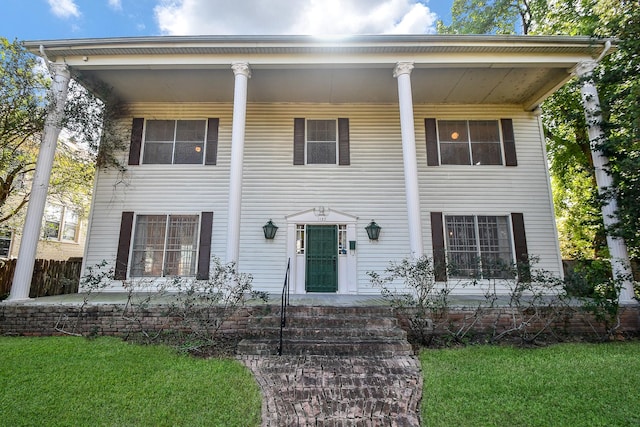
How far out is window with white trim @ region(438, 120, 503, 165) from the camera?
8633 millimetres

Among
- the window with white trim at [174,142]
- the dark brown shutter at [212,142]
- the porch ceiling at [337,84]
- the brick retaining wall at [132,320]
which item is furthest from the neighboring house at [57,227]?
the brick retaining wall at [132,320]

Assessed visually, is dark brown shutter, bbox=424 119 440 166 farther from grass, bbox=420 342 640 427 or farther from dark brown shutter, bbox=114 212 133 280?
dark brown shutter, bbox=114 212 133 280

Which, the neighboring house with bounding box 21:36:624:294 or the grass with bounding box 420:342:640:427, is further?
the neighboring house with bounding box 21:36:624:294

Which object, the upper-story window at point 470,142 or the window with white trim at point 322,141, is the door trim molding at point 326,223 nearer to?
the window with white trim at point 322,141

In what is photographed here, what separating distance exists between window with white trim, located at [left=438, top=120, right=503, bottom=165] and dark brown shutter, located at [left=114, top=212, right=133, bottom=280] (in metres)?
8.39

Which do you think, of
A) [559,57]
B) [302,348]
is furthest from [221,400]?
[559,57]

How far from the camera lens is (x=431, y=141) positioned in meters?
8.64

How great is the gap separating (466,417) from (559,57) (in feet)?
25.2

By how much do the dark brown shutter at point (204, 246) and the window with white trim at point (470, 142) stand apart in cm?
639

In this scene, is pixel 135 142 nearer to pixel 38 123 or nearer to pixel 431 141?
pixel 38 123

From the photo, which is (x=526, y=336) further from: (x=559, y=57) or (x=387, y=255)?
(x=559, y=57)

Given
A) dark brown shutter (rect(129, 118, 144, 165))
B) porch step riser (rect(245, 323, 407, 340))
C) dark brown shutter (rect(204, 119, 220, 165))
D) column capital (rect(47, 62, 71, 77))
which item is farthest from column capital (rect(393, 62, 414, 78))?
column capital (rect(47, 62, 71, 77))

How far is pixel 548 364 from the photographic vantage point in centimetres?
415

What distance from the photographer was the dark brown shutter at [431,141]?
8.54 metres
